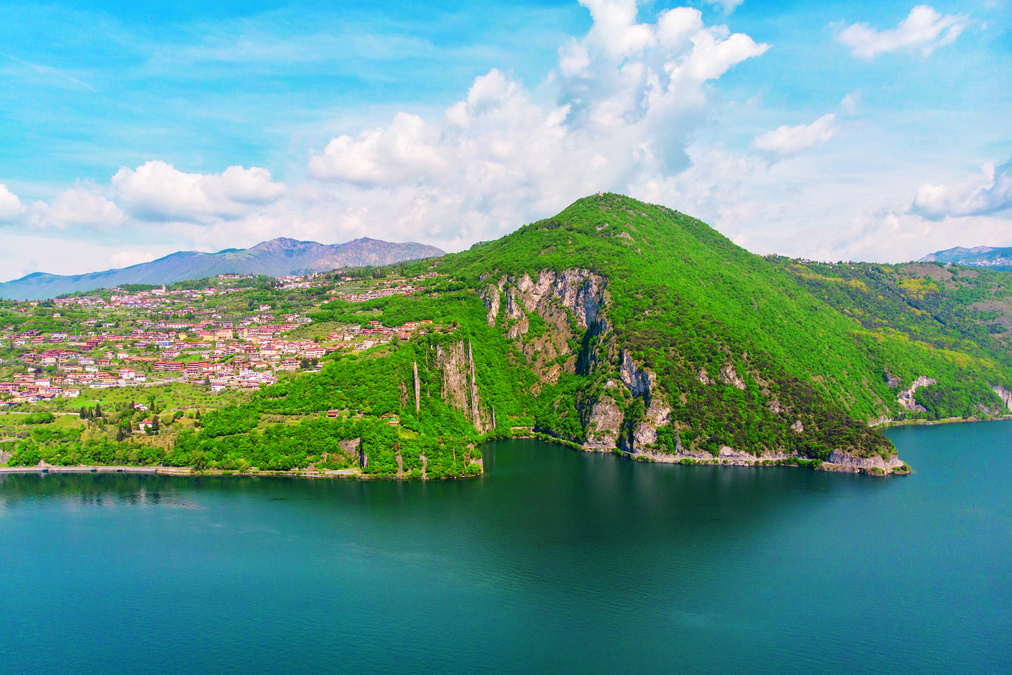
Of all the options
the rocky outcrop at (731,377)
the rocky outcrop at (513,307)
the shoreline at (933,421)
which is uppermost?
the rocky outcrop at (513,307)

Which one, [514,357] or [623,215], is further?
[623,215]

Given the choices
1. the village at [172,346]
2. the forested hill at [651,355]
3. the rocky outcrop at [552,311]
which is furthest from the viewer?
the rocky outcrop at [552,311]

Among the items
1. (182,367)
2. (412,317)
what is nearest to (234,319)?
(182,367)

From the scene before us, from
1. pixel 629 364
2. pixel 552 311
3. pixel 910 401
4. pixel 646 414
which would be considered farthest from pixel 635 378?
pixel 910 401

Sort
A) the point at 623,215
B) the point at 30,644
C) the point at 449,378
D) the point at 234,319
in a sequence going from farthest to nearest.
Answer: the point at 623,215
the point at 234,319
the point at 449,378
the point at 30,644

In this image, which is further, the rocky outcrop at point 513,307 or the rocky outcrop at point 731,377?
the rocky outcrop at point 513,307

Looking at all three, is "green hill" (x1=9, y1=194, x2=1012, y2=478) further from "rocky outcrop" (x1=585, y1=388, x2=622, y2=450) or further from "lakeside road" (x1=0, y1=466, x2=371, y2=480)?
"lakeside road" (x1=0, y1=466, x2=371, y2=480)

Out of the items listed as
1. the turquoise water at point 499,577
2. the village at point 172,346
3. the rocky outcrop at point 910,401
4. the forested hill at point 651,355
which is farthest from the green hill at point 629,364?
the turquoise water at point 499,577

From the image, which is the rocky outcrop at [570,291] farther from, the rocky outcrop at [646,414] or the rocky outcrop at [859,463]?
the rocky outcrop at [859,463]

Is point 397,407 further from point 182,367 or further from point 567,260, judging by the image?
point 567,260
